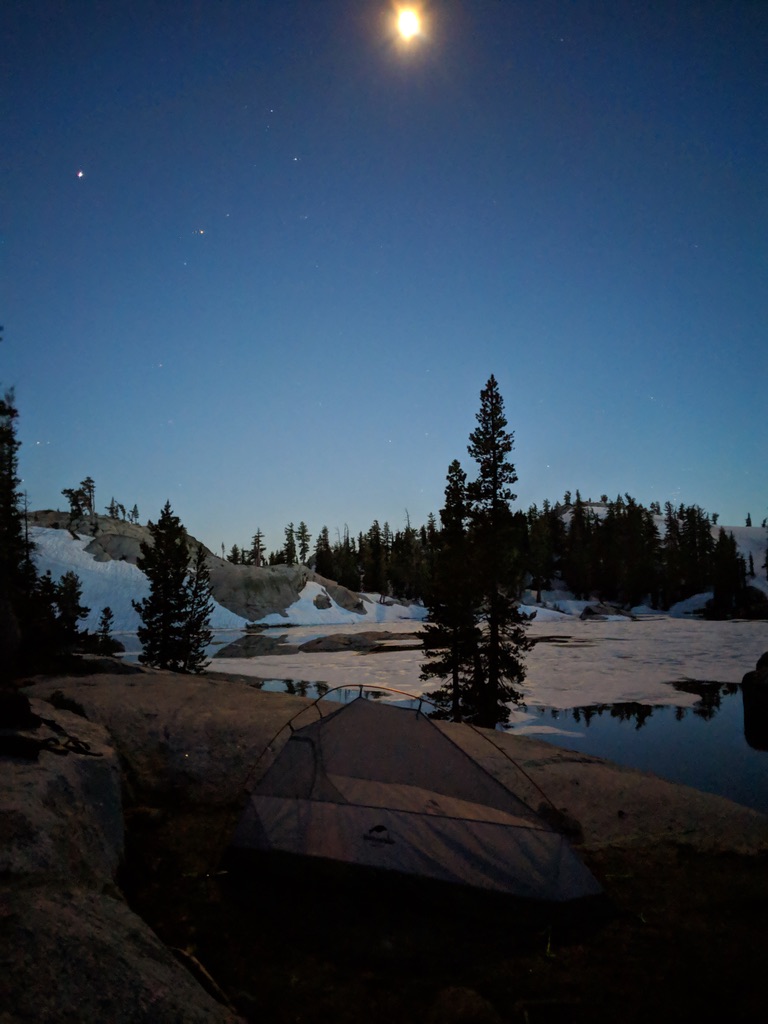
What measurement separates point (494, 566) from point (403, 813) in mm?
13585

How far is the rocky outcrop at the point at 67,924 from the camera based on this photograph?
3.37m

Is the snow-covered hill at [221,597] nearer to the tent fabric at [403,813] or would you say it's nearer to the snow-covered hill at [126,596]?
the snow-covered hill at [126,596]

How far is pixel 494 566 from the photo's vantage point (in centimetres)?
1969

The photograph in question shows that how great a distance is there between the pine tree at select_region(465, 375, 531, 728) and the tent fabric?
11543 millimetres

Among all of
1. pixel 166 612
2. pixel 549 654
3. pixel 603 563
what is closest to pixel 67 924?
pixel 166 612

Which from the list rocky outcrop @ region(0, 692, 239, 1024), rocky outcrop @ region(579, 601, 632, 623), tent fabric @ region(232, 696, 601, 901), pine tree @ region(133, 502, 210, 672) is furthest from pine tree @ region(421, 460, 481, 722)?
rocky outcrop @ region(579, 601, 632, 623)

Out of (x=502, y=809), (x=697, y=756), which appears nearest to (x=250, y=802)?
(x=502, y=809)

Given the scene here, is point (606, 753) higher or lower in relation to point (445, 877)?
lower

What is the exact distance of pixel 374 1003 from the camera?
498 centimetres

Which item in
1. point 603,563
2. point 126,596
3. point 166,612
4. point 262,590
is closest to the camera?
point 166,612

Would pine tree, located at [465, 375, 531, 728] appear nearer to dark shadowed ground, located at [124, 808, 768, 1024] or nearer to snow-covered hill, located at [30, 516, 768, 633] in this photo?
dark shadowed ground, located at [124, 808, 768, 1024]

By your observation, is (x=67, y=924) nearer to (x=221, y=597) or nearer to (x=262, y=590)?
(x=221, y=597)

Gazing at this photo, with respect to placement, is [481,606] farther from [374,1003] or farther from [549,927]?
[374,1003]

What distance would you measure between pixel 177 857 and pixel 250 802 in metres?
1.35
